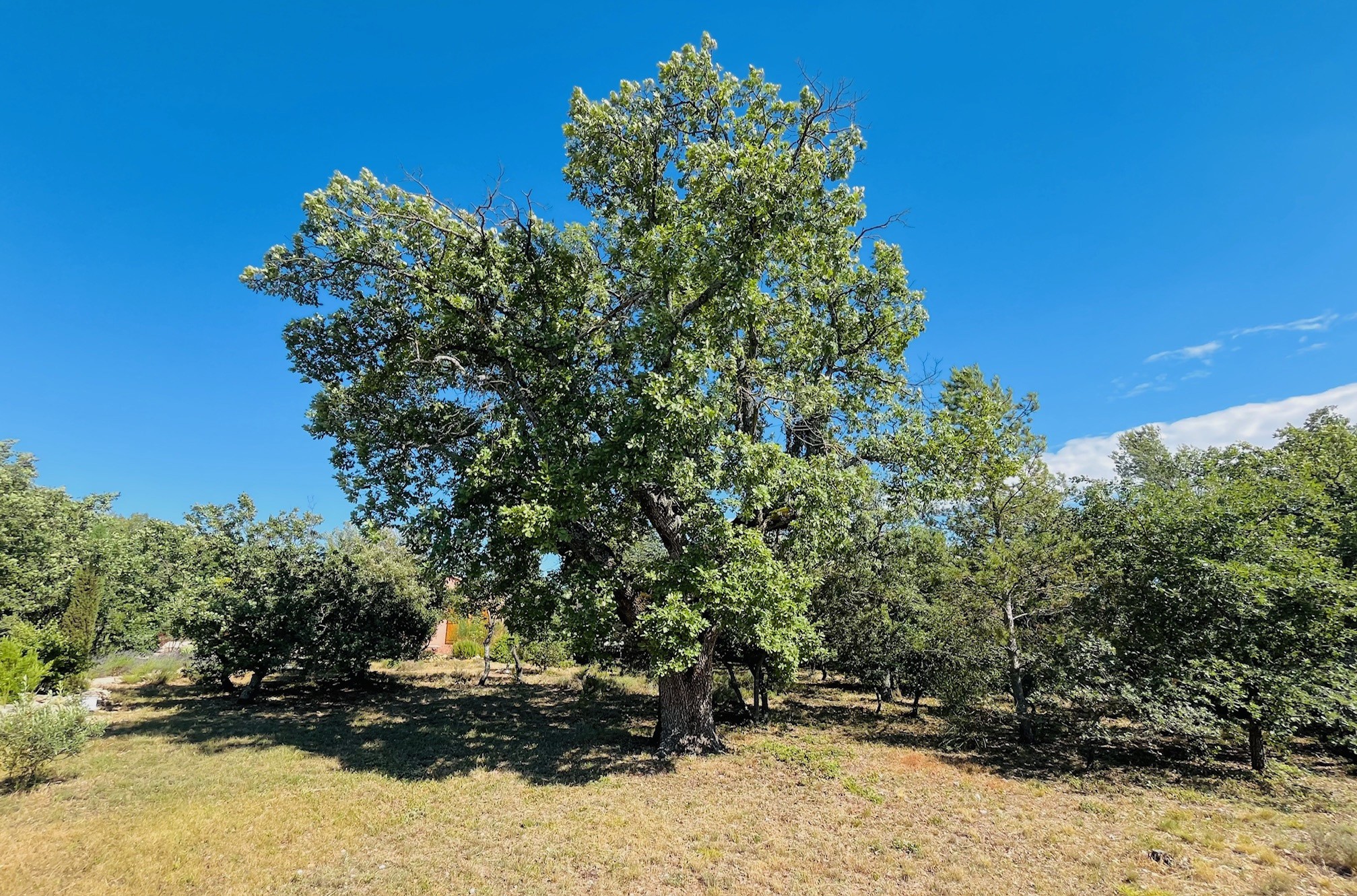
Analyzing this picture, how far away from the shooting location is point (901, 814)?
9.02 metres

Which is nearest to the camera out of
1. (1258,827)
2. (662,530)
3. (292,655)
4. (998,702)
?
(1258,827)

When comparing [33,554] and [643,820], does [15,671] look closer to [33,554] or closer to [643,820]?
[33,554]

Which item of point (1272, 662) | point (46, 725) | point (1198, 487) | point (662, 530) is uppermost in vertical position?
point (1198, 487)

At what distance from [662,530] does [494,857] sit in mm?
6943

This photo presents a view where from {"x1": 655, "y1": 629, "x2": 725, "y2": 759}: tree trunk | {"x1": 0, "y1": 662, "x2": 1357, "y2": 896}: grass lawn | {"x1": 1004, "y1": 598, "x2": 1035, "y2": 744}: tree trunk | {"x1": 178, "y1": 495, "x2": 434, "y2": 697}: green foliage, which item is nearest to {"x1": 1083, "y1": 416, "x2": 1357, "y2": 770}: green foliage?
{"x1": 0, "y1": 662, "x2": 1357, "y2": 896}: grass lawn

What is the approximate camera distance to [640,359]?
1191 centimetres

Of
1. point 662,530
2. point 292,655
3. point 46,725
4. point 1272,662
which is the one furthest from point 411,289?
point 1272,662

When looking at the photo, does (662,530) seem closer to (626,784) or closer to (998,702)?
(626,784)

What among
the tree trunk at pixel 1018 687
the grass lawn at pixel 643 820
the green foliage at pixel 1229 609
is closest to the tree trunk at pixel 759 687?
the grass lawn at pixel 643 820

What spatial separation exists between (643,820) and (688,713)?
14.6ft

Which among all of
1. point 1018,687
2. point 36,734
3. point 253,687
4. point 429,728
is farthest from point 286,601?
point 1018,687

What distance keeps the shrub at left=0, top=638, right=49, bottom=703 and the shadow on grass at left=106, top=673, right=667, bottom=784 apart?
232 centimetres

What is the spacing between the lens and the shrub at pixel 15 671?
12.8 meters

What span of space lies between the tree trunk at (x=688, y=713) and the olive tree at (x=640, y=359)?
5cm
